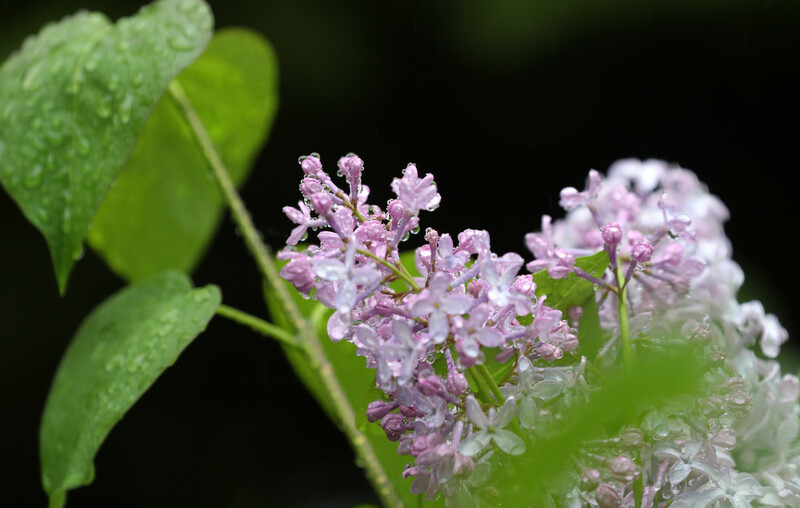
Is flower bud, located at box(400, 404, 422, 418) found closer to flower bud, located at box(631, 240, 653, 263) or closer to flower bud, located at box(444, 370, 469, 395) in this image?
flower bud, located at box(444, 370, 469, 395)

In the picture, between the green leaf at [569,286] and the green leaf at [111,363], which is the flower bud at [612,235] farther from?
the green leaf at [111,363]

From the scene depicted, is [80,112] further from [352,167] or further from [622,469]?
[622,469]

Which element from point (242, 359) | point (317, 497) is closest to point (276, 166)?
point (242, 359)

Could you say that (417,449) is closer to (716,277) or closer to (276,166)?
(716,277)

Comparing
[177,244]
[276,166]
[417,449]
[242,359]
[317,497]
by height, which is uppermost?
[417,449]

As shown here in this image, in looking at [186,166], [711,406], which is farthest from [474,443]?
[186,166]

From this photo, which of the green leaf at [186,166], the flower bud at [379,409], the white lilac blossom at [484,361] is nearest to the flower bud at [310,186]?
the white lilac blossom at [484,361]
